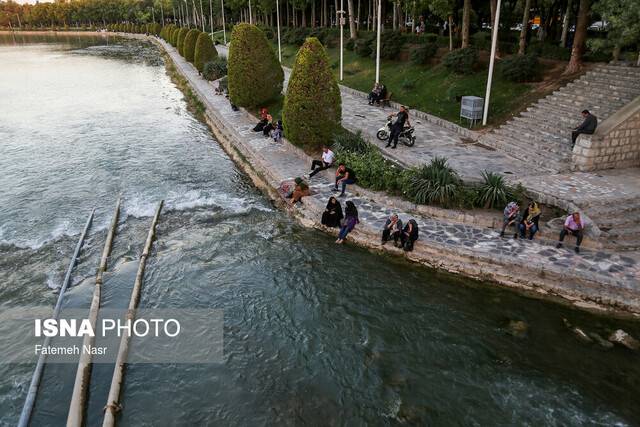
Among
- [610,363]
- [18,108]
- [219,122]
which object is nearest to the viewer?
[610,363]

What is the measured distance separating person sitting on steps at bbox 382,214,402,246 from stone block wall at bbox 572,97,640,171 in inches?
277

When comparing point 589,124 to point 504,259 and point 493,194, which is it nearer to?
point 493,194

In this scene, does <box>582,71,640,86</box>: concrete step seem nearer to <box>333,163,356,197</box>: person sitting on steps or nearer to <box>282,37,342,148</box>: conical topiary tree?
<box>282,37,342,148</box>: conical topiary tree

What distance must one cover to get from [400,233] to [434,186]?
222 centimetres

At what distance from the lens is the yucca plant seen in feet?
42.7

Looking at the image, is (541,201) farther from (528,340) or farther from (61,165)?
(61,165)

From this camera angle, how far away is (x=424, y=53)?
27828mm

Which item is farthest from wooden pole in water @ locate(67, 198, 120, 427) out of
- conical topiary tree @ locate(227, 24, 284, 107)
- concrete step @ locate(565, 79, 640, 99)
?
concrete step @ locate(565, 79, 640, 99)

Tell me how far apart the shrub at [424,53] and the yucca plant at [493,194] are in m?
16.8

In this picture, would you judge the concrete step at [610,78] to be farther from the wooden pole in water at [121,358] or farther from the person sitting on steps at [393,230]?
the wooden pole in water at [121,358]

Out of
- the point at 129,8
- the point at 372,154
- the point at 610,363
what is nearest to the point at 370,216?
the point at 372,154

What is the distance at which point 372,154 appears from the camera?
52.5 ft

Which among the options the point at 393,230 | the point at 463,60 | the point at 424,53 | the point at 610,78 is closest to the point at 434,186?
the point at 393,230

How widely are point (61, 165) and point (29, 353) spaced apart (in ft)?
44.4
